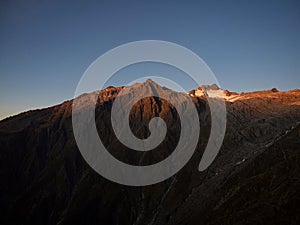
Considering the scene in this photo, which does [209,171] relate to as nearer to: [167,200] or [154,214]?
[167,200]

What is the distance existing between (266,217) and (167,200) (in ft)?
459

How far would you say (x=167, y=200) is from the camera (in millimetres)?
198250

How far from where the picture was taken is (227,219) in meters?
78.7

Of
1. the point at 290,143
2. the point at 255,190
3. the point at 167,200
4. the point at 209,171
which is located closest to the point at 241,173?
the point at 290,143

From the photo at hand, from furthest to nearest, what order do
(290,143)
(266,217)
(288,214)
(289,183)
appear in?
(290,143)
(289,183)
(266,217)
(288,214)

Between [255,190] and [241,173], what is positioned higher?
[241,173]

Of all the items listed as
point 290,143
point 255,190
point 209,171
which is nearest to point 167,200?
point 209,171

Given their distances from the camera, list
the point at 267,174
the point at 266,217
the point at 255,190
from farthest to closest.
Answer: the point at 267,174 < the point at 255,190 < the point at 266,217

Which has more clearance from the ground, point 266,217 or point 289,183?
point 289,183

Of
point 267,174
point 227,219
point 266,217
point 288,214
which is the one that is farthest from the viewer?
point 267,174

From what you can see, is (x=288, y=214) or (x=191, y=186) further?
(x=191, y=186)

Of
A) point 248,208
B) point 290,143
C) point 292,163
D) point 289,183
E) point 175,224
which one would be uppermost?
point 290,143

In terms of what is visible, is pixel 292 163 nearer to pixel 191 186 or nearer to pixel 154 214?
pixel 191 186

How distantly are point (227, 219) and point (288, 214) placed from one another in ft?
71.4
